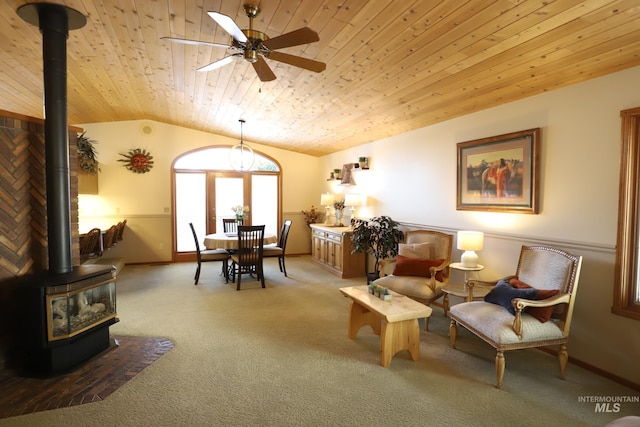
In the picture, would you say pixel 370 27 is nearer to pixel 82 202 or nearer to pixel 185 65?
pixel 185 65

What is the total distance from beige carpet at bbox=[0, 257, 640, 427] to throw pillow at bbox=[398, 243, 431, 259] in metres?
0.74

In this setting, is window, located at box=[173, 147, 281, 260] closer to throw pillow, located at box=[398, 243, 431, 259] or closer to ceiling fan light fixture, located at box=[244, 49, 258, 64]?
throw pillow, located at box=[398, 243, 431, 259]

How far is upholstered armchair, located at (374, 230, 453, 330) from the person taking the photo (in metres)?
3.64

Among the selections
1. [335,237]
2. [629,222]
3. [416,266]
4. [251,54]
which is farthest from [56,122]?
[629,222]

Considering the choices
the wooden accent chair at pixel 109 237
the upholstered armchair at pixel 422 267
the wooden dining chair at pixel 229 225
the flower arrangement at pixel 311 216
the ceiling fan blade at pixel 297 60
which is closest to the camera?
the ceiling fan blade at pixel 297 60

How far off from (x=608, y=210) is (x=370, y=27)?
2.36 meters

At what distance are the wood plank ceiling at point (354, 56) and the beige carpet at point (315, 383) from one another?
2.46 m

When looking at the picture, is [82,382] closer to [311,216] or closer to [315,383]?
[315,383]

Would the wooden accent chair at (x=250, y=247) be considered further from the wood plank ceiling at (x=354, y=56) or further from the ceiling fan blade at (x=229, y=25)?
the ceiling fan blade at (x=229, y=25)

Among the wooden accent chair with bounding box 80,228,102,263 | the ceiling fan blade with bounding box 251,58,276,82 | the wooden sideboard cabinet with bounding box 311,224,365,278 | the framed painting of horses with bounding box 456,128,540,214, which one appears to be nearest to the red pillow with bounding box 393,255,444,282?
the framed painting of horses with bounding box 456,128,540,214

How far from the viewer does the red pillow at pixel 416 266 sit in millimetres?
3881

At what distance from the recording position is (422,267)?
3.91 metres

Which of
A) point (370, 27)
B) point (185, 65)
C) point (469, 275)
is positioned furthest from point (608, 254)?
point (185, 65)

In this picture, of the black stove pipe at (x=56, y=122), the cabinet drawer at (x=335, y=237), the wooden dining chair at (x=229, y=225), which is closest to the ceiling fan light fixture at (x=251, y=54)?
the black stove pipe at (x=56, y=122)
